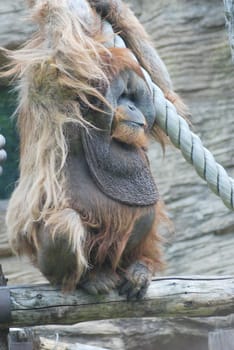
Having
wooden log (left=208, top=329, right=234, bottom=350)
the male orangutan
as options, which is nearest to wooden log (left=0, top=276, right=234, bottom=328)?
the male orangutan

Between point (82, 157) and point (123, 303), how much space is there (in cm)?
66

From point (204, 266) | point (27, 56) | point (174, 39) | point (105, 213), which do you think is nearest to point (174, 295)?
point (105, 213)

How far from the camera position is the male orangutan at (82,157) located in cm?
389

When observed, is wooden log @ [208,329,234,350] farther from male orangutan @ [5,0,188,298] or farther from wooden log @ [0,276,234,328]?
male orangutan @ [5,0,188,298]

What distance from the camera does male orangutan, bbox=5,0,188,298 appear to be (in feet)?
12.8

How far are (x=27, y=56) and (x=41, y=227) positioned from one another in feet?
2.37

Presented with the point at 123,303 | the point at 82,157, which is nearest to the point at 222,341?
the point at 123,303

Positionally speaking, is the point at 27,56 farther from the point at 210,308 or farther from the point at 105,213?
the point at 210,308

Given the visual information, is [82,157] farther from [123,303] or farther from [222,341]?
[222,341]

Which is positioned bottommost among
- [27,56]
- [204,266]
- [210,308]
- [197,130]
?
[204,266]

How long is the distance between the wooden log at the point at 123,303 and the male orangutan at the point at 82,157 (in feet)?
0.18

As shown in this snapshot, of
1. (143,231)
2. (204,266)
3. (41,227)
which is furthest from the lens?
(204,266)

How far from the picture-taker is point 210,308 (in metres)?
4.09

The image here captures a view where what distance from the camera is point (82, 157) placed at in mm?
4066
